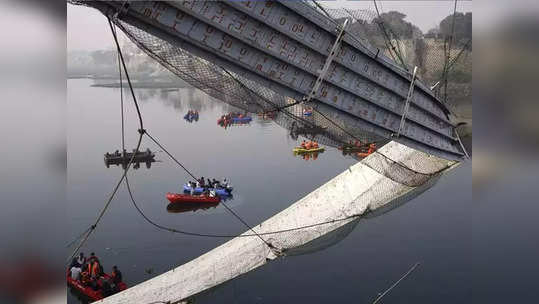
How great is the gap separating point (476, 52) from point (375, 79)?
19.5 ft

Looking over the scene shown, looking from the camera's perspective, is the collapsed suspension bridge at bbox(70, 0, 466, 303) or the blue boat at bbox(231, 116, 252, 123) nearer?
the collapsed suspension bridge at bbox(70, 0, 466, 303)

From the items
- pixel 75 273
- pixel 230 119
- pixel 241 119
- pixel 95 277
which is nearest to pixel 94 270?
pixel 95 277

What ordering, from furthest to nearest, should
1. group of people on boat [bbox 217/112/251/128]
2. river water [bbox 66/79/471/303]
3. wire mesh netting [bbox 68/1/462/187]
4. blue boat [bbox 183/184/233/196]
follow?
group of people on boat [bbox 217/112/251/128] < blue boat [bbox 183/184/233/196] < river water [bbox 66/79/471/303] < wire mesh netting [bbox 68/1/462/187]

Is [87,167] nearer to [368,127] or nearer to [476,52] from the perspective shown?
[368,127]

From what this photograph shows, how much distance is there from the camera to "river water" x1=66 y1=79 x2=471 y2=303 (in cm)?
1565

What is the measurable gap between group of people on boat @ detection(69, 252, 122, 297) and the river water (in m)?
0.84

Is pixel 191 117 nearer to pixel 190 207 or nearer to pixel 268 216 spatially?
pixel 190 207

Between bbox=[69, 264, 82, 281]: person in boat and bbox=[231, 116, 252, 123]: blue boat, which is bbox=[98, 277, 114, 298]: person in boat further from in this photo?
bbox=[231, 116, 252, 123]: blue boat

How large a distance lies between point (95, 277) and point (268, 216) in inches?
415

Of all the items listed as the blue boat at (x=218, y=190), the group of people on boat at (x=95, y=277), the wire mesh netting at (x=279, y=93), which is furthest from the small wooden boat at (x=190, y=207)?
the wire mesh netting at (x=279, y=93)

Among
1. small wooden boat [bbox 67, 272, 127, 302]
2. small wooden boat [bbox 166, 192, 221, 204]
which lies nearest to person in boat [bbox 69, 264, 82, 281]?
small wooden boat [bbox 67, 272, 127, 302]

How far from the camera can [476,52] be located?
5297 mm

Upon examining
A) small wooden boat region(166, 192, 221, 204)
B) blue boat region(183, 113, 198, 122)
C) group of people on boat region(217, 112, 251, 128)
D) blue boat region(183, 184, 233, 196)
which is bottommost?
small wooden boat region(166, 192, 221, 204)

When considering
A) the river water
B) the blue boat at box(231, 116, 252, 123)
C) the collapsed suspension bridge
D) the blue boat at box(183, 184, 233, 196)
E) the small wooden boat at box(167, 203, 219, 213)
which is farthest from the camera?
the blue boat at box(231, 116, 252, 123)
